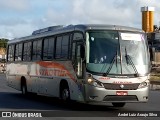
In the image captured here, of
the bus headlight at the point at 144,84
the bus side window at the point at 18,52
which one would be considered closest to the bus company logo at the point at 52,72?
the bus headlight at the point at 144,84

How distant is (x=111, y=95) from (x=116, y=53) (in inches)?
55.2

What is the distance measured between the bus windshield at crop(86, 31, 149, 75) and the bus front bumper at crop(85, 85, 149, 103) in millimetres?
582

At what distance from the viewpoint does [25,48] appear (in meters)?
21.4

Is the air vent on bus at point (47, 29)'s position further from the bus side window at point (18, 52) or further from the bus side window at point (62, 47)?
the bus side window at point (18, 52)

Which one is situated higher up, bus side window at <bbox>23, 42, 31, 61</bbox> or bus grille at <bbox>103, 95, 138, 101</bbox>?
bus side window at <bbox>23, 42, 31, 61</bbox>

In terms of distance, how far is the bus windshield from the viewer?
14.3 metres

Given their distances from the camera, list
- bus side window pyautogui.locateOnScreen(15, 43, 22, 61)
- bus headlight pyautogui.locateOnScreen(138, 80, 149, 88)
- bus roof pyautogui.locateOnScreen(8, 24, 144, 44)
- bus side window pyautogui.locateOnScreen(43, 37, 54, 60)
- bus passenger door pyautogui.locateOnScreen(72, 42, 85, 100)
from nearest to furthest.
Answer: bus headlight pyautogui.locateOnScreen(138, 80, 149, 88) → bus passenger door pyautogui.locateOnScreen(72, 42, 85, 100) → bus roof pyautogui.locateOnScreen(8, 24, 144, 44) → bus side window pyautogui.locateOnScreen(43, 37, 54, 60) → bus side window pyautogui.locateOnScreen(15, 43, 22, 61)

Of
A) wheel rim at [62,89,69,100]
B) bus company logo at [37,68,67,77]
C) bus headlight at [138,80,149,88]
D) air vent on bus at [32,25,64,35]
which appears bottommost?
wheel rim at [62,89,69,100]

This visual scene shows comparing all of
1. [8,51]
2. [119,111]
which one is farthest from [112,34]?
[8,51]

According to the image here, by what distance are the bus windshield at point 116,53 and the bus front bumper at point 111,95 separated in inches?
22.9

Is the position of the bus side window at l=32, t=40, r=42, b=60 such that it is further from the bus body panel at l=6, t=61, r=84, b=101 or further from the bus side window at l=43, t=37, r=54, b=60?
the bus side window at l=43, t=37, r=54, b=60

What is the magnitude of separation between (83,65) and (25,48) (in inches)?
293

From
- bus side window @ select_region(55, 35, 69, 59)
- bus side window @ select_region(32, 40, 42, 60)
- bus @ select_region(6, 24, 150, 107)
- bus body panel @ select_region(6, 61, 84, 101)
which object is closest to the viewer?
bus @ select_region(6, 24, 150, 107)

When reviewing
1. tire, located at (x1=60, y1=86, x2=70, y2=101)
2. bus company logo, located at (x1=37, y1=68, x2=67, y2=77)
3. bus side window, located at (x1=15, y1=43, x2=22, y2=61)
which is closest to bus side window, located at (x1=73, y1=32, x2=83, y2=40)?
bus company logo, located at (x1=37, y1=68, x2=67, y2=77)
